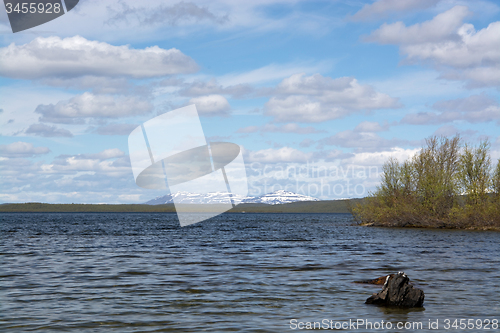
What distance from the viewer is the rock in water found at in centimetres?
1539

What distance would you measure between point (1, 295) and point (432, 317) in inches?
613

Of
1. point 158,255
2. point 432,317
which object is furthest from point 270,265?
point 432,317

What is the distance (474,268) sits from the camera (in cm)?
2586

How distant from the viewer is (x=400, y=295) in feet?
50.7

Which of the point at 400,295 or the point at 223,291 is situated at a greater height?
the point at 400,295

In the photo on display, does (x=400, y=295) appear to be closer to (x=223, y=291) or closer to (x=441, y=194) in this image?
(x=223, y=291)

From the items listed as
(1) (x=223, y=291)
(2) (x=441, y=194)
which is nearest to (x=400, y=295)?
(1) (x=223, y=291)

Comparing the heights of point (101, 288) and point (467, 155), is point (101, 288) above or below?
below

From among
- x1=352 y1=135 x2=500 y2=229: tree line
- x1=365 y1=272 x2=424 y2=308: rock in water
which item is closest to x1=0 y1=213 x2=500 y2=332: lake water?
x1=365 y1=272 x2=424 y2=308: rock in water

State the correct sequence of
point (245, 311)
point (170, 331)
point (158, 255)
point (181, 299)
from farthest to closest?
point (158, 255)
point (181, 299)
point (245, 311)
point (170, 331)

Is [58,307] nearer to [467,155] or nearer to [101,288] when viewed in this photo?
[101,288]

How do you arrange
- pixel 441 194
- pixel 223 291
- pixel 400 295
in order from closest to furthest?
pixel 400 295 < pixel 223 291 < pixel 441 194

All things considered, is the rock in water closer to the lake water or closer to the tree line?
the lake water

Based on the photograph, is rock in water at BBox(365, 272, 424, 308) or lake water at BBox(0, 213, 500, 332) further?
rock in water at BBox(365, 272, 424, 308)
